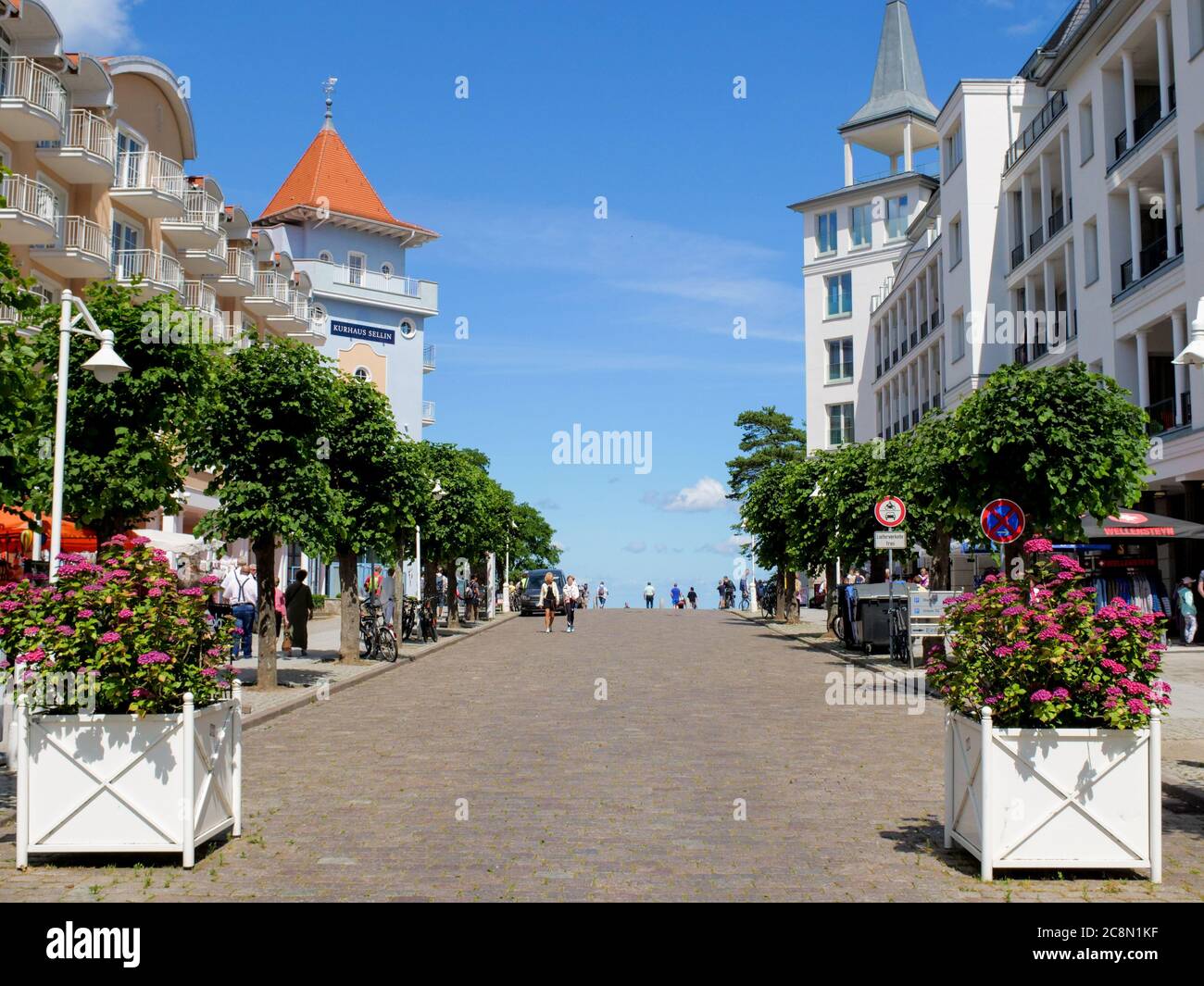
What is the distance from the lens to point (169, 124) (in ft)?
132

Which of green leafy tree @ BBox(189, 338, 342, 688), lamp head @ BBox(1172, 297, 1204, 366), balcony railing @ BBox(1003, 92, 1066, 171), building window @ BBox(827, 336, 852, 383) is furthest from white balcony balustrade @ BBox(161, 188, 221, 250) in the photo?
building window @ BBox(827, 336, 852, 383)

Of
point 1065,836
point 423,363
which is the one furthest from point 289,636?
point 423,363

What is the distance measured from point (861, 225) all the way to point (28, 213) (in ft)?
174

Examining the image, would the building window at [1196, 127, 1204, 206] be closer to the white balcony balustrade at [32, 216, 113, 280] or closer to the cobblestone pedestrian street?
the cobblestone pedestrian street

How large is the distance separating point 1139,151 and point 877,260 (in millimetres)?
40481

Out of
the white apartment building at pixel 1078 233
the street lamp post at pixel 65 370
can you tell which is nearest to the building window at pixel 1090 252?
the white apartment building at pixel 1078 233

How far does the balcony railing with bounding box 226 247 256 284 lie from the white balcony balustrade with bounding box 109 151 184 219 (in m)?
5.39

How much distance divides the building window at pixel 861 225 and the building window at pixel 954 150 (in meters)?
23.1

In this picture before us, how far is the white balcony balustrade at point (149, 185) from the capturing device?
3588cm

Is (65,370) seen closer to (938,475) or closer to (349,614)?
(349,614)

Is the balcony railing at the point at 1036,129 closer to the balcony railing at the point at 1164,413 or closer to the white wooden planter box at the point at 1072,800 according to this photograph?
the balcony railing at the point at 1164,413

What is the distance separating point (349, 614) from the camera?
2475 cm

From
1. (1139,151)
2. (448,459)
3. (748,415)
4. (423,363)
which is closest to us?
(1139,151)
